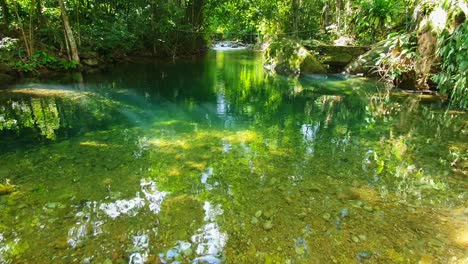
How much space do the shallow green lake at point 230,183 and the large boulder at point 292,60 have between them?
5928 mm

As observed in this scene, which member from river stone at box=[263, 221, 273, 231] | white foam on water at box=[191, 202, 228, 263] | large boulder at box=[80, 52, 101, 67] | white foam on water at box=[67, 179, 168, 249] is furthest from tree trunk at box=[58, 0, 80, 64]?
river stone at box=[263, 221, 273, 231]

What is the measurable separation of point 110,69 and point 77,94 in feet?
16.9

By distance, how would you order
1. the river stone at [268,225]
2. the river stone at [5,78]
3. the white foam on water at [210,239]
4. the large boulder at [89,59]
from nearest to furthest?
the white foam on water at [210,239] → the river stone at [268,225] → the river stone at [5,78] → the large boulder at [89,59]

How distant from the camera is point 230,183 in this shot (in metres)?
3.51

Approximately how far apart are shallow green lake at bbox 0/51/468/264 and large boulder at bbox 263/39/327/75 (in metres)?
5.93

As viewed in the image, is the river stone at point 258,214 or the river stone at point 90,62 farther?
the river stone at point 90,62

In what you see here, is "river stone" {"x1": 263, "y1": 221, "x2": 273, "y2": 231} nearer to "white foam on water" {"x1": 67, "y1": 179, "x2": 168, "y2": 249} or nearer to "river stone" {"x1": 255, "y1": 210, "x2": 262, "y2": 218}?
"river stone" {"x1": 255, "y1": 210, "x2": 262, "y2": 218}

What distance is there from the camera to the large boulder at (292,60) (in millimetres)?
12664

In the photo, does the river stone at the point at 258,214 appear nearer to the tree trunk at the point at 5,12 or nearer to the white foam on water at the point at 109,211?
the white foam on water at the point at 109,211

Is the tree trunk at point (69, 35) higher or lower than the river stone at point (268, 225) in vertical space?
higher

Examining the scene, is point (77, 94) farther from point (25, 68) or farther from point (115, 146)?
point (115, 146)

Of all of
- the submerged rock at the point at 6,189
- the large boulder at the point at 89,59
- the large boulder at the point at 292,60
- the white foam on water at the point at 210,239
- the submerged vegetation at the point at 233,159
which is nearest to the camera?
the white foam on water at the point at 210,239

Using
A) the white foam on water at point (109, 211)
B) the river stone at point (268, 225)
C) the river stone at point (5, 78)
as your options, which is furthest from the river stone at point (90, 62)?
the river stone at point (268, 225)

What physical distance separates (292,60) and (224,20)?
985 centimetres
